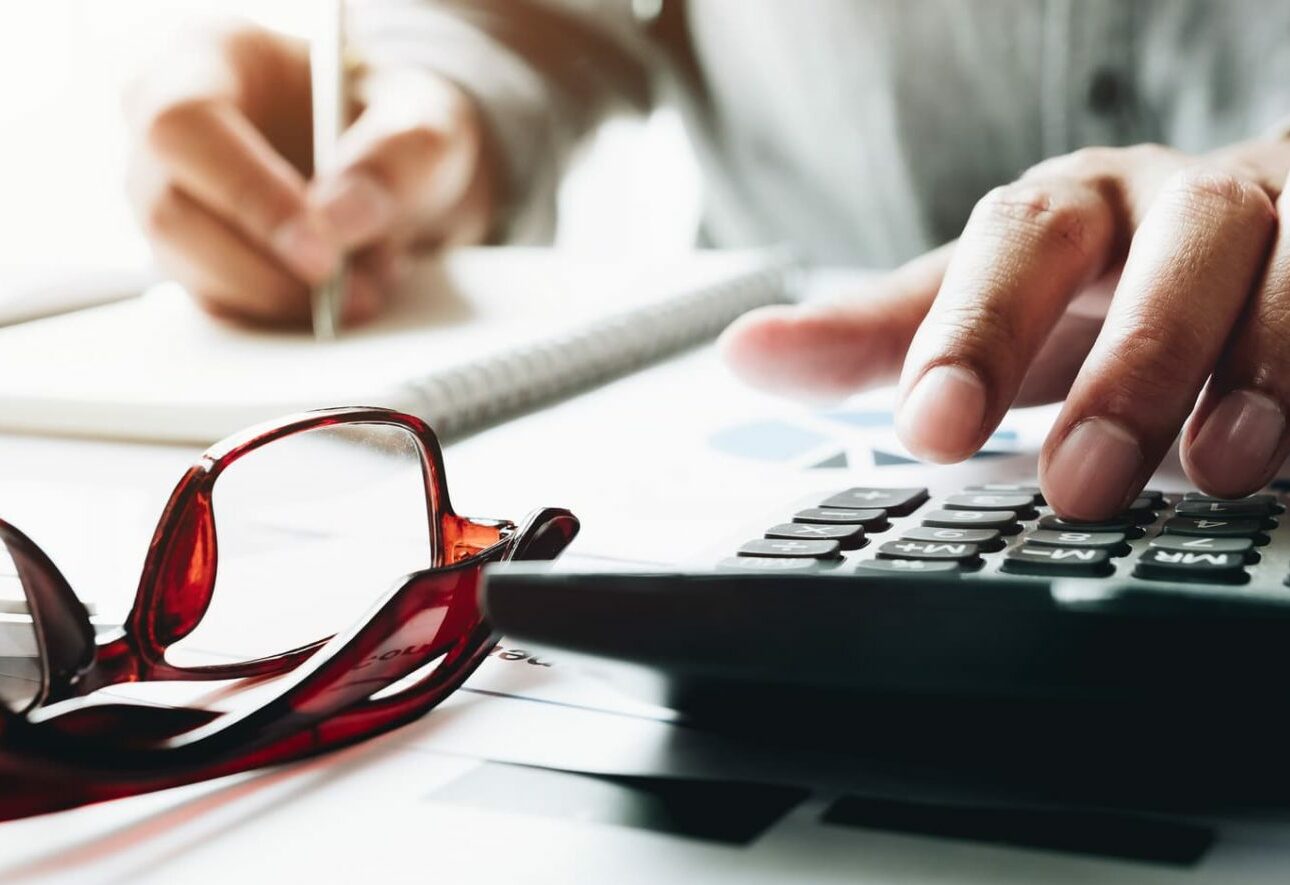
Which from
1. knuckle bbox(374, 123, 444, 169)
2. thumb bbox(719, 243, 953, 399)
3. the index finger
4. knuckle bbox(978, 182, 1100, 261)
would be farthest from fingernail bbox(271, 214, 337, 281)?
knuckle bbox(978, 182, 1100, 261)

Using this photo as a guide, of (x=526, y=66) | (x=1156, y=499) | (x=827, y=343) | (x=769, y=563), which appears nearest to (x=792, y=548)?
(x=769, y=563)

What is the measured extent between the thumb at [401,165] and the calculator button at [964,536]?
1.70 feet

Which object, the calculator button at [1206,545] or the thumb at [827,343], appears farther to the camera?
the thumb at [827,343]

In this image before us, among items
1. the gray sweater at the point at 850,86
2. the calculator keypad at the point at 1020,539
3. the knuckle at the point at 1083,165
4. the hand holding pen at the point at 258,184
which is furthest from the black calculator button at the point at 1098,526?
the gray sweater at the point at 850,86

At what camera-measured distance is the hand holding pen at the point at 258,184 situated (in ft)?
2.34

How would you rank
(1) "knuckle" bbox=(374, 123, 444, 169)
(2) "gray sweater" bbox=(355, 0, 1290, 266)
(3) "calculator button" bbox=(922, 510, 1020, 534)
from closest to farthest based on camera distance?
(3) "calculator button" bbox=(922, 510, 1020, 534) → (1) "knuckle" bbox=(374, 123, 444, 169) → (2) "gray sweater" bbox=(355, 0, 1290, 266)

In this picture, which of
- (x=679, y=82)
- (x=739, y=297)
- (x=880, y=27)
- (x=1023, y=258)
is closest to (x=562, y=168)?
(x=679, y=82)

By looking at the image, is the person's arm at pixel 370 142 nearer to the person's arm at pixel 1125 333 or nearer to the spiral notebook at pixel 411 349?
the spiral notebook at pixel 411 349

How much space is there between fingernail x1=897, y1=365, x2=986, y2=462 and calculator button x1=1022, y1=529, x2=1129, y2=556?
0.05m

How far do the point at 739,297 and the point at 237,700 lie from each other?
594mm

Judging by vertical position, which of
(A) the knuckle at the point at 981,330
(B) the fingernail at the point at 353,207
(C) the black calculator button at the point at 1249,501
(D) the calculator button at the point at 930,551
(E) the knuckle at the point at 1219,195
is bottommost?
(C) the black calculator button at the point at 1249,501

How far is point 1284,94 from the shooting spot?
101 cm

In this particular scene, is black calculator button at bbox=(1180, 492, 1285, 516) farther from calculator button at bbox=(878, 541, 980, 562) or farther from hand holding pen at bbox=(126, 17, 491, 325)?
hand holding pen at bbox=(126, 17, 491, 325)

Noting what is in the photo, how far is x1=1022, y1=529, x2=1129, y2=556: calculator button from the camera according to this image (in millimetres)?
278
